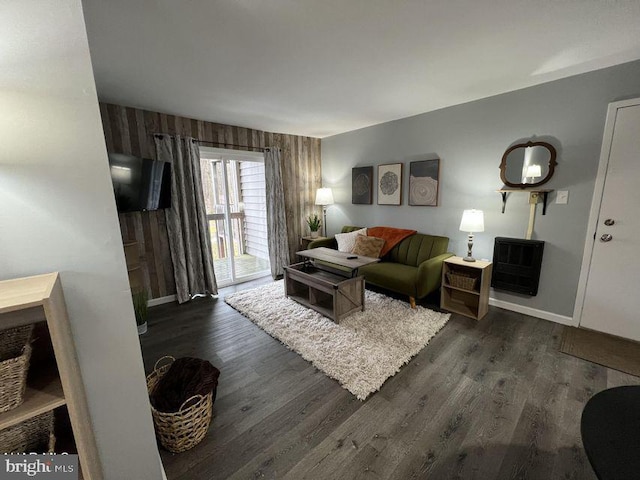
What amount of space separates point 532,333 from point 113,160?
181 inches

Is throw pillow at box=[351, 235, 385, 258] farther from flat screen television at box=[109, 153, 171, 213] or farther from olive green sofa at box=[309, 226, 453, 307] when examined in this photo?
flat screen television at box=[109, 153, 171, 213]

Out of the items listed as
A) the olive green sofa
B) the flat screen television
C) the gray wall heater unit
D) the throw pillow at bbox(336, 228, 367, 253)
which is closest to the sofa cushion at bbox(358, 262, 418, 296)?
the olive green sofa

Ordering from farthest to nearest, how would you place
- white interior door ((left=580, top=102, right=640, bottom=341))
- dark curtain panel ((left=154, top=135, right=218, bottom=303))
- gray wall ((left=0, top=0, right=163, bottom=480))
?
dark curtain panel ((left=154, top=135, right=218, bottom=303)), white interior door ((left=580, top=102, right=640, bottom=341)), gray wall ((left=0, top=0, right=163, bottom=480))

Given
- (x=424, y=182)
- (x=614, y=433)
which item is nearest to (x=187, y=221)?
(x=424, y=182)

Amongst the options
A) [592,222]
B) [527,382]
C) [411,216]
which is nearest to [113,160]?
[411,216]

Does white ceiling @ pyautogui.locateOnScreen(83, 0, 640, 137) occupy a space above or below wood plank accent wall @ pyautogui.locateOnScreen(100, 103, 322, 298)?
above

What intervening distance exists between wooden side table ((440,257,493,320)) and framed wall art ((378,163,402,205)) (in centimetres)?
127

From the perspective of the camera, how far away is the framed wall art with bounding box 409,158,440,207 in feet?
11.1

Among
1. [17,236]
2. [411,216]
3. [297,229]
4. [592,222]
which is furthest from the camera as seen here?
[297,229]

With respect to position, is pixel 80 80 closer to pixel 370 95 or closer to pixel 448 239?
pixel 370 95

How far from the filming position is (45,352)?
3.17 ft

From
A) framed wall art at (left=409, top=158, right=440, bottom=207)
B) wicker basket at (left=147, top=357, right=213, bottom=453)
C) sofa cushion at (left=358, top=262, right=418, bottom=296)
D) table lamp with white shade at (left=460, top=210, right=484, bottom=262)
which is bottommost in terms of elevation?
wicker basket at (left=147, top=357, right=213, bottom=453)

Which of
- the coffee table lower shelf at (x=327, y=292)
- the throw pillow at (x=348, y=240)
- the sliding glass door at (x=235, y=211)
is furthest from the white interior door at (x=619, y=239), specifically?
the sliding glass door at (x=235, y=211)

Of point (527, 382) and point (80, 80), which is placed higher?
point (80, 80)
